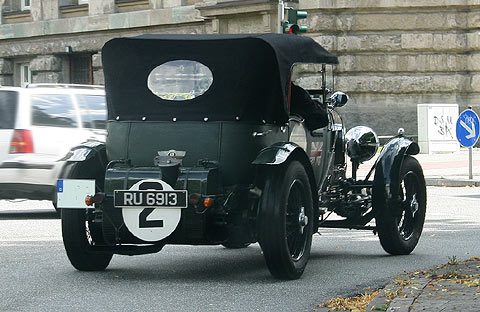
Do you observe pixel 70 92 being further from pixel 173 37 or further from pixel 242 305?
pixel 242 305

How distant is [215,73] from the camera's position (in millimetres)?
8867

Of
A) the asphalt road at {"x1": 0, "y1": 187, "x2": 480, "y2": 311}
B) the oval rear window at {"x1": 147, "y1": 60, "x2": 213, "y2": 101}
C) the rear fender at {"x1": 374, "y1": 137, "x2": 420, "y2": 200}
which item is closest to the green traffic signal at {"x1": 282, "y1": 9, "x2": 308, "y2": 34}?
the asphalt road at {"x1": 0, "y1": 187, "x2": 480, "y2": 311}

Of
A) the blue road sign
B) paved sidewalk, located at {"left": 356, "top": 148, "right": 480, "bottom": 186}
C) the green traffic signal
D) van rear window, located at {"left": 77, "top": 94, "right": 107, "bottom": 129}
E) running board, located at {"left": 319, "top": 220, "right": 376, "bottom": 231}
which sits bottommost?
paved sidewalk, located at {"left": 356, "top": 148, "right": 480, "bottom": 186}

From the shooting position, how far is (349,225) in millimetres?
10594

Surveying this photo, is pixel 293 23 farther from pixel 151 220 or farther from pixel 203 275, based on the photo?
pixel 151 220

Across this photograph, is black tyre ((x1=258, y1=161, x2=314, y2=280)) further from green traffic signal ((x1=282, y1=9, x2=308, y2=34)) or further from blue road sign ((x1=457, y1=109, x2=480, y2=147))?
green traffic signal ((x1=282, y1=9, x2=308, y2=34))

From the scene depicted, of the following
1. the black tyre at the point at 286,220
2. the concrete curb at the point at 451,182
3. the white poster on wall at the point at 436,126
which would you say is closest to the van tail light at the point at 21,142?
the black tyre at the point at 286,220

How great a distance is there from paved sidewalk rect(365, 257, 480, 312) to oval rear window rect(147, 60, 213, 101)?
83.4 inches

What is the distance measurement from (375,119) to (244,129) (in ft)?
70.0

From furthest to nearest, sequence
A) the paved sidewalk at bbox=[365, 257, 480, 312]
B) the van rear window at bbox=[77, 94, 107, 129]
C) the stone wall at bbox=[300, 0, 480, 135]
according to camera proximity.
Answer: the stone wall at bbox=[300, 0, 480, 135] → the van rear window at bbox=[77, 94, 107, 129] → the paved sidewalk at bbox=[365, 257, 480, 312]

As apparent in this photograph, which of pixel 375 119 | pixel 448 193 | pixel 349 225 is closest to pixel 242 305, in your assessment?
pixel 349 225

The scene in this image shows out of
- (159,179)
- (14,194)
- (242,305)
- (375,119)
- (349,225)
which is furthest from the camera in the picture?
(375,119)

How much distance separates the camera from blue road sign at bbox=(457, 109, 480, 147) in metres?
21.2

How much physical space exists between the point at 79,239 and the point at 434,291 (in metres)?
2.95
